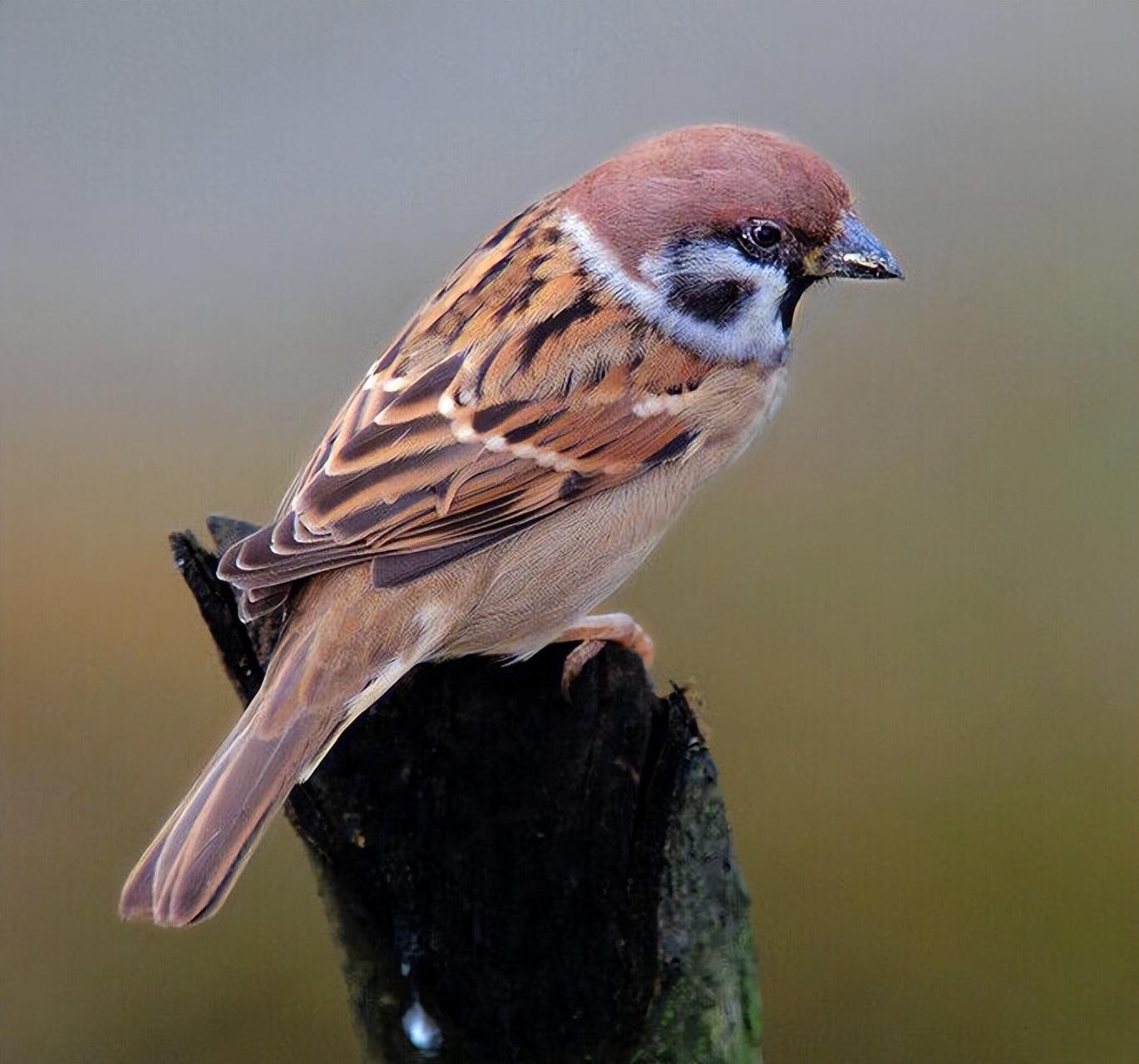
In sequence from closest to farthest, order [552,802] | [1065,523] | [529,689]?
1. [552,802]
2. [529,689]
3. [1065,523]

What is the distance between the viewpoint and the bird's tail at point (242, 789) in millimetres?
2660

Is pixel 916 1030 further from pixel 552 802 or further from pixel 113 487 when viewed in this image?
pixel 113 487

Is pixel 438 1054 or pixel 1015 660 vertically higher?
pixel 438 1054

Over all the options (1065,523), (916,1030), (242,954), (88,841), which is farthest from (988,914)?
(88,841)

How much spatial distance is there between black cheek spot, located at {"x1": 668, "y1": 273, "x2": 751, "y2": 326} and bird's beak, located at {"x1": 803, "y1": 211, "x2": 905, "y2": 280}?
0.13 m

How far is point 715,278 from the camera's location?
3234mm

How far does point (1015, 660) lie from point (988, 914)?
1.76 feet

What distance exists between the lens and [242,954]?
13.4 ft

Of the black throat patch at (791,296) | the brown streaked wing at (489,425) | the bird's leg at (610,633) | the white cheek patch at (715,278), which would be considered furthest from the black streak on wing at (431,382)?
the black throat patch at (791,296)

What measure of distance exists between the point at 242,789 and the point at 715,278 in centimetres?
116

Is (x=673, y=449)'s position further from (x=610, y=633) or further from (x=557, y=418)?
(x=610, y=633)

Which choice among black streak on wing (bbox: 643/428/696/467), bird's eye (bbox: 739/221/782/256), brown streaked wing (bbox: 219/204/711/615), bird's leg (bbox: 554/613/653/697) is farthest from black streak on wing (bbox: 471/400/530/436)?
bird's eye (bbox: 739/221/782/256)

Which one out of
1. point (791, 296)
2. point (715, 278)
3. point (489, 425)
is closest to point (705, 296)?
point (715, 278)

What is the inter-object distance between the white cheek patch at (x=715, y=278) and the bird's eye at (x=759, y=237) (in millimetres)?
22
